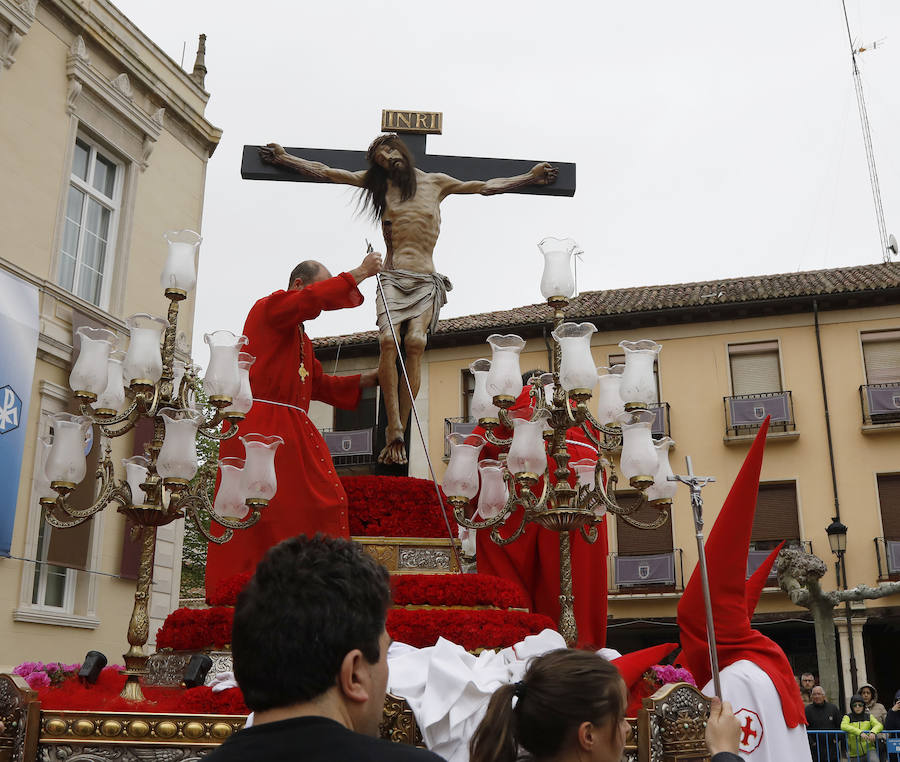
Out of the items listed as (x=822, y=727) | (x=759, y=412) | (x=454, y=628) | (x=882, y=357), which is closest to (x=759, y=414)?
(x=759, y=412)

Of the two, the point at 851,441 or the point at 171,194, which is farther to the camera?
the point at 851,441

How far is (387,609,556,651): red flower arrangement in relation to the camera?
473 centimetres

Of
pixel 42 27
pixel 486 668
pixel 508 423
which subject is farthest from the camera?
pixel 42 27

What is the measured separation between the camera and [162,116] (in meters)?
14.4

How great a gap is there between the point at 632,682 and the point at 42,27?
11.2m

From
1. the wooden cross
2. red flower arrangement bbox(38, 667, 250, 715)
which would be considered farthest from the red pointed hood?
the wooden cross

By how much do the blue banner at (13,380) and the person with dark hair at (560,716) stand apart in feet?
31.7

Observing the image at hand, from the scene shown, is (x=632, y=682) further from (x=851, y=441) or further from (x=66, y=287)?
(x=851, y=441)

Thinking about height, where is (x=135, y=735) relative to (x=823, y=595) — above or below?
below

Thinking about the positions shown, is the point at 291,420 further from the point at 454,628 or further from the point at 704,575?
the point at 704,575

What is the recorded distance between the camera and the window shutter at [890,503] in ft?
64.0

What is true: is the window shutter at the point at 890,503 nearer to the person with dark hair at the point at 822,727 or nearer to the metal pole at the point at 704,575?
the person with dark hair at the point at 822,727

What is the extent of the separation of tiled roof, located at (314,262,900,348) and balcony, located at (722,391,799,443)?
2.11 m

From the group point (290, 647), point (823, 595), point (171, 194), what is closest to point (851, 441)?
point (823, 595)
